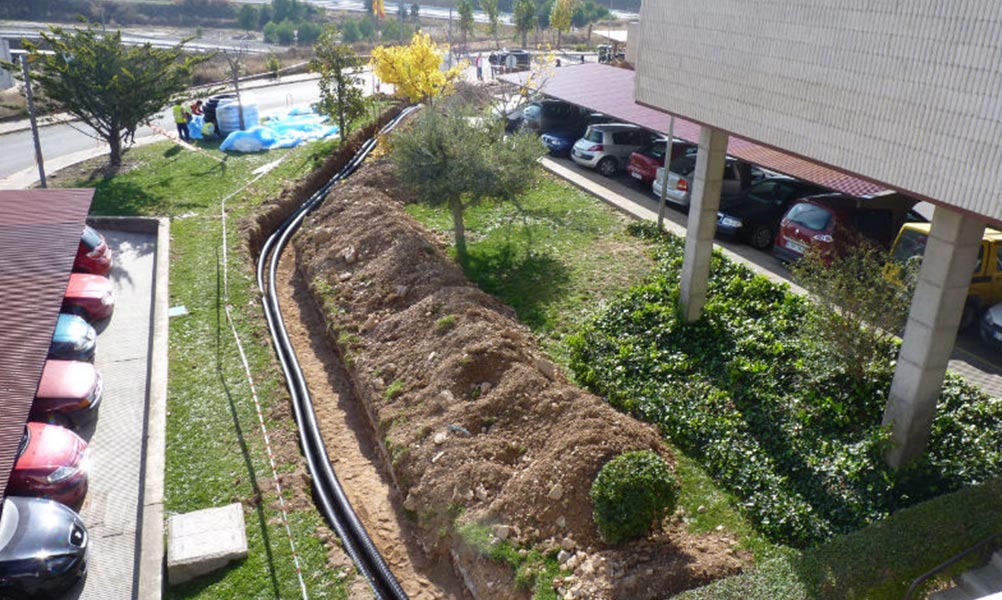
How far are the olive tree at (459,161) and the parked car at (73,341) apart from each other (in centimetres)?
761

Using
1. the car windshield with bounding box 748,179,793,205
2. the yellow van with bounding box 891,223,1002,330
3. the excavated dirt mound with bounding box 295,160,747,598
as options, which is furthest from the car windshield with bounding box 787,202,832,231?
the excavated dirt mound with bounding box 295,160,747,598

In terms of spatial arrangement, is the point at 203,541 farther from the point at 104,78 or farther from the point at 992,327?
the point at 104,78

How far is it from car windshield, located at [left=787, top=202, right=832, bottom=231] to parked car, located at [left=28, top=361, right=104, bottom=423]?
15.3 m

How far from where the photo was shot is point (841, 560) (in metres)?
8.43

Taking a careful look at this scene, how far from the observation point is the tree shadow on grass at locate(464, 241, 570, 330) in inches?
634

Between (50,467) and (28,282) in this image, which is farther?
(28,282)

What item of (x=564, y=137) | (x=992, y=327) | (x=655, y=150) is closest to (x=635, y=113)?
(x=655, y=150)

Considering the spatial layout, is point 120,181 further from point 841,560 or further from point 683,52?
point 841,560

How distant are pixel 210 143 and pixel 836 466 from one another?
2753cm

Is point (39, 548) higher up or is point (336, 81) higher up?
point (336, 81)

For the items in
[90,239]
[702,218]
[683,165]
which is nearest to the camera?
[702,218]

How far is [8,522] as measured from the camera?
10.2 metres

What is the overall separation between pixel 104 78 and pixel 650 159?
59.0 feet

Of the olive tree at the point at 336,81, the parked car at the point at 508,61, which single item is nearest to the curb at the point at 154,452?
the olive tree at the point at 336,81
